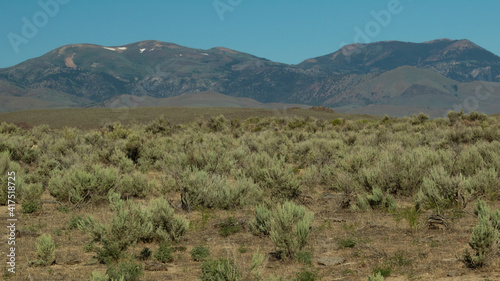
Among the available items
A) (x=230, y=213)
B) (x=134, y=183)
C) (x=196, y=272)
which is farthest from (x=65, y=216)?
(x=196, y=272)

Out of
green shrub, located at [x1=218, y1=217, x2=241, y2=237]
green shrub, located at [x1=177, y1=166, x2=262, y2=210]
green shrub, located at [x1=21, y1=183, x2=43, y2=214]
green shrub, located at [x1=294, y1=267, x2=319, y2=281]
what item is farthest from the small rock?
green shrub, located at [x1=21, y1=183, x2=43, y2=214]

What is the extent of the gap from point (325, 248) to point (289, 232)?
790 millimetres

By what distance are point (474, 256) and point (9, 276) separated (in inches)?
269

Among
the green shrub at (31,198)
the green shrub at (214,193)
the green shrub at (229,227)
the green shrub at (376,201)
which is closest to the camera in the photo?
the green shrub at (229,227)

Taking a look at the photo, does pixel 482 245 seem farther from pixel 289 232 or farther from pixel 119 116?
pixel 119 116

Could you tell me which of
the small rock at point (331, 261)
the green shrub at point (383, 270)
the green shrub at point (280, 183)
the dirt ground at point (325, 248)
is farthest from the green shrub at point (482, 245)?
the green shrub at point (280, 183)

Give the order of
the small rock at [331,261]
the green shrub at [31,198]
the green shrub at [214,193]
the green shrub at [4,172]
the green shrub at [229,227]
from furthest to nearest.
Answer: the green shrub at [4,172]
the green shrub at [214,193]
the green shrub at [31,198]
the green shrub at [229,227]
the small rock at [331,261]

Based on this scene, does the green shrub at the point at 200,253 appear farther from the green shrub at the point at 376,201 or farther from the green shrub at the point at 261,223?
the green shrub at the point at 376,201

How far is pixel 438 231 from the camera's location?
30.0ft

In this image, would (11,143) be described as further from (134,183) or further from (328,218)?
(328,218)

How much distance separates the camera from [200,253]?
A: 26.5 ft

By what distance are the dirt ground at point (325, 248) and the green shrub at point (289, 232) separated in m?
0.27

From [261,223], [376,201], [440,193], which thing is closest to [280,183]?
[376,201]

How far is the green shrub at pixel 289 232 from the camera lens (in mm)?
7883
